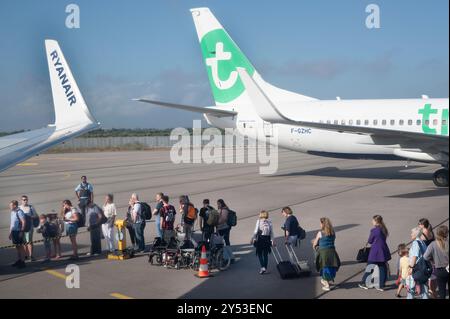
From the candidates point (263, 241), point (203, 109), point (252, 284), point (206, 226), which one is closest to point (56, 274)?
point (206, 226)

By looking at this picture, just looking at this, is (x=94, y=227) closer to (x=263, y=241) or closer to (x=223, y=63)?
(x=263, y=241)

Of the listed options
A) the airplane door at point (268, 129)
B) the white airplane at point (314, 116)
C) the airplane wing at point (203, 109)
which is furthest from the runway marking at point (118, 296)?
the airplane door at point (268, 129)

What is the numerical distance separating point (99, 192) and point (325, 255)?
17146 mm

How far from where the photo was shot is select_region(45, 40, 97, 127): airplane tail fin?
379 inches

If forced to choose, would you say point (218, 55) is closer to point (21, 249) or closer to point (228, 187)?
point (228, 187)

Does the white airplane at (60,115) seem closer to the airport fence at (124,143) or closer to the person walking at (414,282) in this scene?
the person walking at (414,282)

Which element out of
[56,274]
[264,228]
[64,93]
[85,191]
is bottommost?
[56,274]

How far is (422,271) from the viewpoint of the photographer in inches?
344

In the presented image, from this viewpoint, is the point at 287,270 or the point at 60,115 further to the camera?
the point at 287,270

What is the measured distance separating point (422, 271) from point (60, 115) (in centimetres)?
729

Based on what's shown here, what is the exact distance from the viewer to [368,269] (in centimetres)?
974

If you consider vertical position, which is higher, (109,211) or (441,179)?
(109,211)
